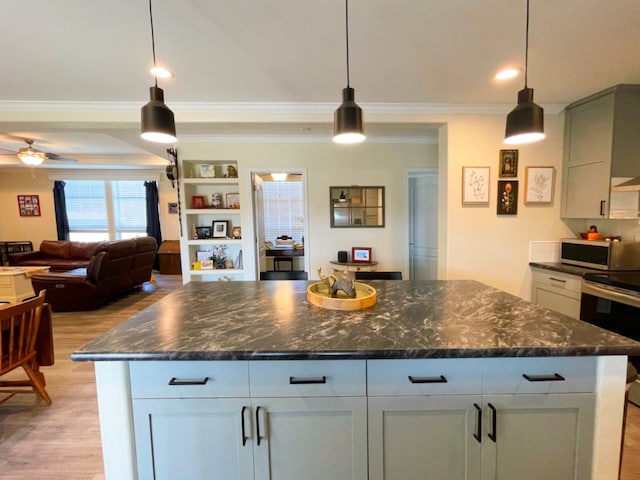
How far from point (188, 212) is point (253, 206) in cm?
85

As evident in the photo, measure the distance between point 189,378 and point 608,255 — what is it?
340cm

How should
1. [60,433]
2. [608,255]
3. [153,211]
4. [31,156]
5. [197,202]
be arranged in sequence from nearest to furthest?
1. [60,433]
2. [608,255]
3. [197,202]
4. [31,156]
5. [153,211]

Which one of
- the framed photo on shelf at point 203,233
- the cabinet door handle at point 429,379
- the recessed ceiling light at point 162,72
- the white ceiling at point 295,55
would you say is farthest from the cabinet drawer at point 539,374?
the framed photo on shelf at point 203,233

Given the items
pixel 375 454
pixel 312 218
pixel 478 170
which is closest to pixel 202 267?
pixel 312 218

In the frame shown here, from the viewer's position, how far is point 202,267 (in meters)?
3.88

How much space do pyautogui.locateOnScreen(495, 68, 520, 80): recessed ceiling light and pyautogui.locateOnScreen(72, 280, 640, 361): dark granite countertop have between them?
1.78 meters

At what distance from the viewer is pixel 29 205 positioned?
714cm

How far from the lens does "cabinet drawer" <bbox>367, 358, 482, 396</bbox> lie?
3.64 feet

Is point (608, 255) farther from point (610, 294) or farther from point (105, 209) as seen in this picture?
point (105, 209)

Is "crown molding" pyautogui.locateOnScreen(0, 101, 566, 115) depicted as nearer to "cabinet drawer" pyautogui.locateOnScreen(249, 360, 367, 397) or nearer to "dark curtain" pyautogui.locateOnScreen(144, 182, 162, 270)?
"cabinet drawer" pyautogui.locateOnScreen(249, 360, 367, 397)

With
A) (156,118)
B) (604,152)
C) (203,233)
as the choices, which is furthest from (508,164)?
(203,233)

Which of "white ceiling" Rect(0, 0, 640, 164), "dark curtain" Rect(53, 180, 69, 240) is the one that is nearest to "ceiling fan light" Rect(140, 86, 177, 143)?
"white ceiling" Rect(0, 0, 640, 164)

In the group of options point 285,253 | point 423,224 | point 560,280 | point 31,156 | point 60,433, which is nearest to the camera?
point 60,433

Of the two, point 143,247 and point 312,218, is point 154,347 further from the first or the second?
point 143,247
